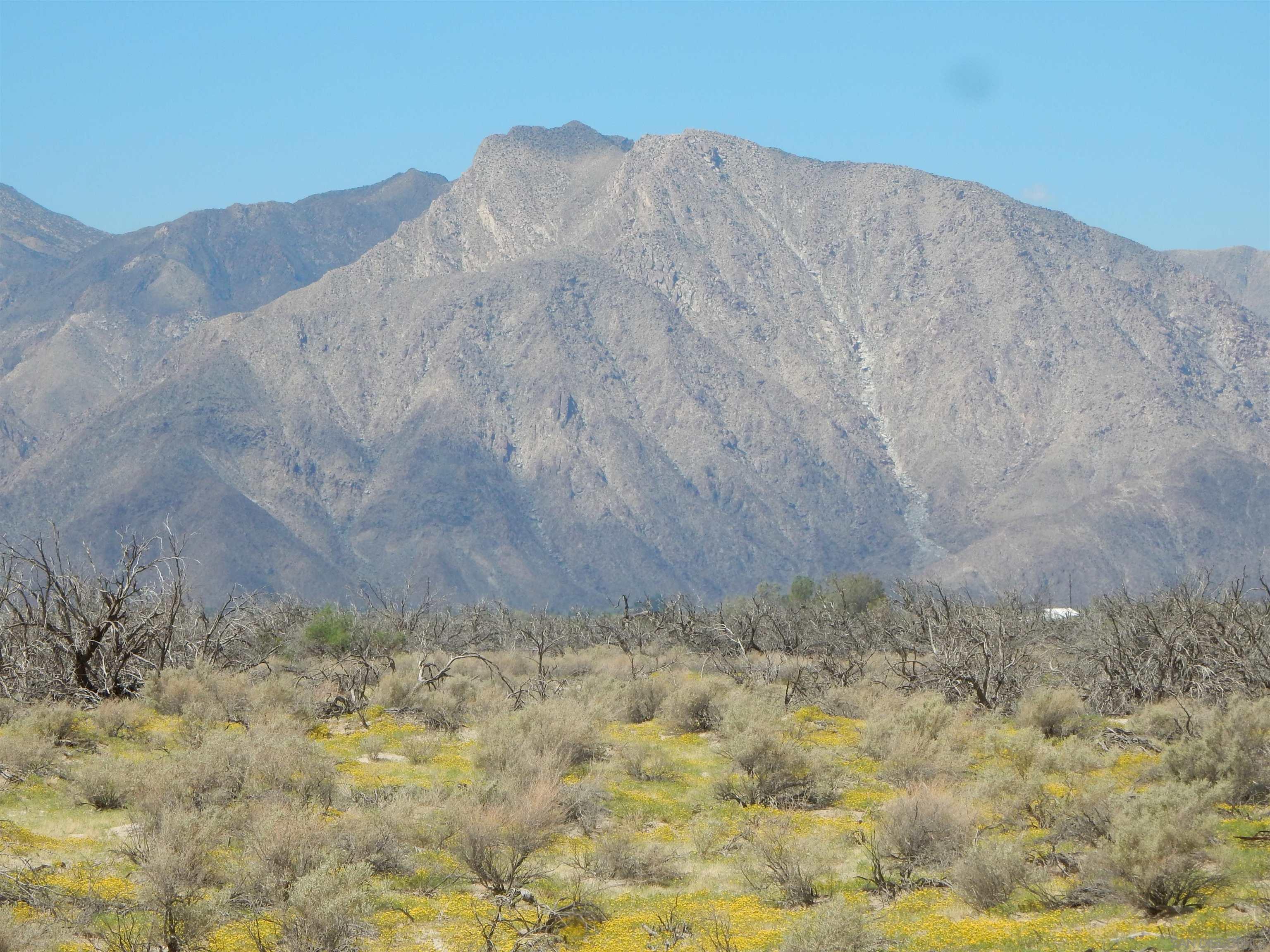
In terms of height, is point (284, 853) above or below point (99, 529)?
above

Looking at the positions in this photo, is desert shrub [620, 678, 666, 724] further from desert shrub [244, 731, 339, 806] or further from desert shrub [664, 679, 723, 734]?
desert shrub [244, 731, 339, 806]

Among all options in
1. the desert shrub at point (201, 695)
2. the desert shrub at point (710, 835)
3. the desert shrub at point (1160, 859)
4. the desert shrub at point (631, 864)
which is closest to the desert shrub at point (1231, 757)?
the desert shrub at point (1160, 859)

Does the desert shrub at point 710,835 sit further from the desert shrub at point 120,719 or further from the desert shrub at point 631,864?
the desert shrub at point 120,719

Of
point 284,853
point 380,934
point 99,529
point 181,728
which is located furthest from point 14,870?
point 99,529

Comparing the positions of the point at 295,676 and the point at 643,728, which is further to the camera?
the point at 295,676

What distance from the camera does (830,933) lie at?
11.8 m

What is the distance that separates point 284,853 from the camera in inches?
542

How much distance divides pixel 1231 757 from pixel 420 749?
1242 centimetres

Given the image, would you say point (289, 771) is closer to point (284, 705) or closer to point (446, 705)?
point (284, 705)

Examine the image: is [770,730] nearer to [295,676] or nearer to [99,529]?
[295,676]

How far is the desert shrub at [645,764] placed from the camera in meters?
21.3

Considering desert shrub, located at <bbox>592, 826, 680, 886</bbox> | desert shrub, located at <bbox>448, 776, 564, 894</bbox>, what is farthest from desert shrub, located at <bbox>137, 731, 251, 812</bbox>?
desert shrub, located at <bbox>592, 826, 680, 886</bbox>

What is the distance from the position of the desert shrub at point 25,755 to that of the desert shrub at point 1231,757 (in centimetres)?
1571

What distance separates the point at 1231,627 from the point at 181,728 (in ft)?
70.2
